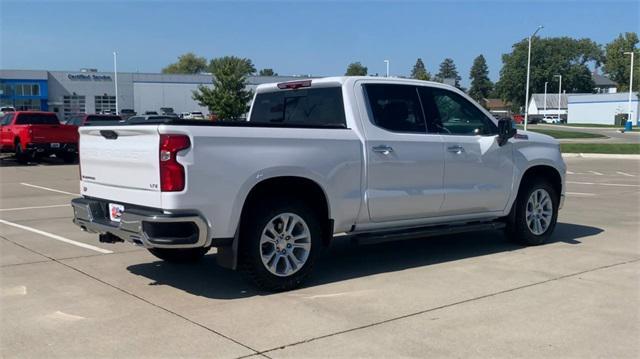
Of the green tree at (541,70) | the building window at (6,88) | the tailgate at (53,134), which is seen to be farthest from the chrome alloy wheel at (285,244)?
the green tree at (541,70)

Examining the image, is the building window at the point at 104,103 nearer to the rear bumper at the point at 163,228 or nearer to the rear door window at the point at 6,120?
the rear door window at the point at 6,120

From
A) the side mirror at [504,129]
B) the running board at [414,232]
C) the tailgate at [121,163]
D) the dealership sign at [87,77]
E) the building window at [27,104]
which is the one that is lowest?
the running board at [414,232]

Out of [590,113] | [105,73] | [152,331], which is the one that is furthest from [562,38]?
[152,331]

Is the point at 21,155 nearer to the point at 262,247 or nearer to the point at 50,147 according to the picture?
the point at 50,147

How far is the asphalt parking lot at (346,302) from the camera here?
14.3ft

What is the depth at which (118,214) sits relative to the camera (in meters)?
5.59

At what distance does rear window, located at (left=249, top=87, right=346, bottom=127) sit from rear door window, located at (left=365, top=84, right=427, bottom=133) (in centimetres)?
36

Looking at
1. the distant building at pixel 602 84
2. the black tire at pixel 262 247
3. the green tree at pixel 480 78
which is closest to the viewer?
the black tire at pixel 262 247

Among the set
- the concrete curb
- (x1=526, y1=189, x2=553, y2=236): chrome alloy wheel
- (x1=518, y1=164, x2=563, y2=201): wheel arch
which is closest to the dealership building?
the concrete curb

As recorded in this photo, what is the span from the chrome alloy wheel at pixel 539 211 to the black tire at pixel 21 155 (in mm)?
19562

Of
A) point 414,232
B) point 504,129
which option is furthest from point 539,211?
point 414,232

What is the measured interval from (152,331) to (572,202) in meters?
10.1

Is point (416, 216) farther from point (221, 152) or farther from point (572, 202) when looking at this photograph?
point (572, 202)

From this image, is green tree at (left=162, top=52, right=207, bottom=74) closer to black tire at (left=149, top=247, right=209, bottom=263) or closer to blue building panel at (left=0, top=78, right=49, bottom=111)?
blue building panel at (left=0, top=78, right=49, bottom=111)
